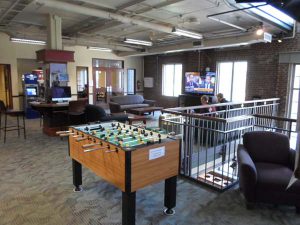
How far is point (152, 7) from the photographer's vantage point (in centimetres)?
565

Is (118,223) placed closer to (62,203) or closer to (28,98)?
(62,203)

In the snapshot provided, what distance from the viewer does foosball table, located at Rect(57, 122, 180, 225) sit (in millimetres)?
2217

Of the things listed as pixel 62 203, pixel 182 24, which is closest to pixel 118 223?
pixel 62 203

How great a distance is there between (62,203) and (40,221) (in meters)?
0.39

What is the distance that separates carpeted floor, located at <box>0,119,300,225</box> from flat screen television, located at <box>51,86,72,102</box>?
2904 millimetres

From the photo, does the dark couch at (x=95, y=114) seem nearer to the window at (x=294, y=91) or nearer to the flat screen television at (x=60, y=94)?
the flat screen television at (x=60, y=94)

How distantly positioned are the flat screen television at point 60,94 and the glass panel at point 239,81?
6.36 metres

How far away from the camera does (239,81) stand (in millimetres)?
9211

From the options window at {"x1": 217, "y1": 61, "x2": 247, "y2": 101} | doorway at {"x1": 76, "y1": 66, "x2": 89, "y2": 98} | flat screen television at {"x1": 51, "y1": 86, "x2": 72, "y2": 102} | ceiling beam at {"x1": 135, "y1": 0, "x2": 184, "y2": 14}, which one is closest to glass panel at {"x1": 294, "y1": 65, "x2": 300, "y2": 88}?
window at {"x1": 217, "y1": 61, "x2": 247, "y2": 101}

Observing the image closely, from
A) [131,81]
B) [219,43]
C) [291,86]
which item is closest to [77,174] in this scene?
[219,43]

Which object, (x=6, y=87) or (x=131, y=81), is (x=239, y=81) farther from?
(x=6, y=87)

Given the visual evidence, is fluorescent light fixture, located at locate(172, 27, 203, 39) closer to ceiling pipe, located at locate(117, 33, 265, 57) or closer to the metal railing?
ceiling pipe, located at locate(117, 33, 265, 57)

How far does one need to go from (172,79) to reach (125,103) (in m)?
3.13

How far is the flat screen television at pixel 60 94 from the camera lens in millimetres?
6531
